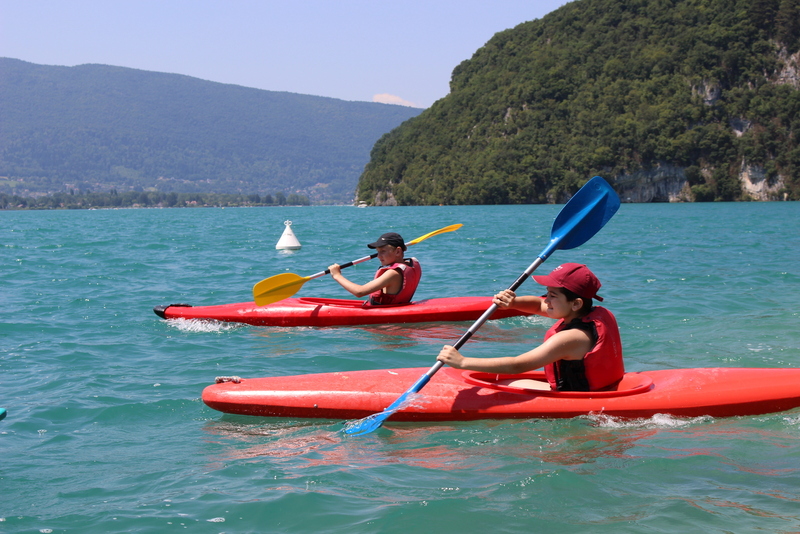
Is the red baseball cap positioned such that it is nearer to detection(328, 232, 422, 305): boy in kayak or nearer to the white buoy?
detection(328, 232, 422, 305): boy in kayak

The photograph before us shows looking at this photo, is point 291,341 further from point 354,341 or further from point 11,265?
point 11,265

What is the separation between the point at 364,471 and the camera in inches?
170

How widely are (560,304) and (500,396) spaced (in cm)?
87

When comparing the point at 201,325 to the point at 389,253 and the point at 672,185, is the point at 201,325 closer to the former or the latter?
the point at 389,253

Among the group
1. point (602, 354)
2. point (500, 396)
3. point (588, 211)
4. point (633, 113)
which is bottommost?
point (500, 396)

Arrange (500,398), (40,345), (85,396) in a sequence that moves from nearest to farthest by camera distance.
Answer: (500,398) < (85,396) < (40,345)

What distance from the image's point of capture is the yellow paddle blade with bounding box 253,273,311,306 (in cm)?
924

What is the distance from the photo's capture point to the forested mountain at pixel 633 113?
84.4 m

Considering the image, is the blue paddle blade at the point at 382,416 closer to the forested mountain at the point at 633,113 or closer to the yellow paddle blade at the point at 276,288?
the yellow paddle blade at the point at 276,288

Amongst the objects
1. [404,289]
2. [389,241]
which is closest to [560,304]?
[389,241]

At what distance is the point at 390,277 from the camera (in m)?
8.91

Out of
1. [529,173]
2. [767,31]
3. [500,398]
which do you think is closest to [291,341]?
[500,398]

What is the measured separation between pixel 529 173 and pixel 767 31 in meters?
33.5

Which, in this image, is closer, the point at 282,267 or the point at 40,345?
the point at 40,345
